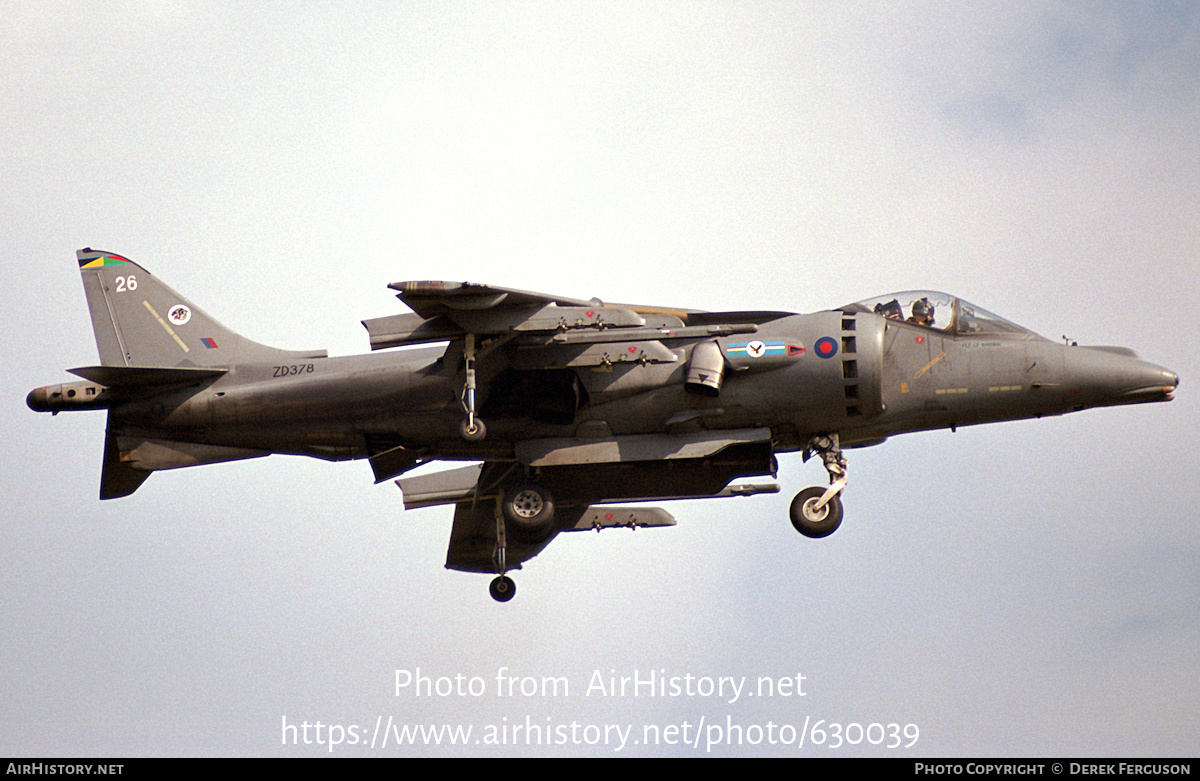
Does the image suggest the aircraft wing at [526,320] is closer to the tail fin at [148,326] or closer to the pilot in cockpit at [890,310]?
the pilot in cockpit at [890,310]

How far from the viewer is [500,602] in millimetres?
25875

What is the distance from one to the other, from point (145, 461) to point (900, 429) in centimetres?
1172

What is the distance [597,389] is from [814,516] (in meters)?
3.76

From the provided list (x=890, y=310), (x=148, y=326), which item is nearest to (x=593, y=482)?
(x=890, y=310)

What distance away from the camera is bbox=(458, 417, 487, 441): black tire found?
21938 mm

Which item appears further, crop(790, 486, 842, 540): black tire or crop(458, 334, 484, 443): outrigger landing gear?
crop(790, 486, 842, 540): black tire

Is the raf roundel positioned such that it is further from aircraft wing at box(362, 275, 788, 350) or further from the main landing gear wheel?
the main landing gear wheel

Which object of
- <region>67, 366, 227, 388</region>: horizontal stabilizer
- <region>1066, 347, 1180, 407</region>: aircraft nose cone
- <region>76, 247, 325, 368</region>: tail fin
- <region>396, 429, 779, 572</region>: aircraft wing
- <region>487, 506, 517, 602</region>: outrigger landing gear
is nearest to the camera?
<region>1066, 347, 1180, 407</region>: aircraft nose cone

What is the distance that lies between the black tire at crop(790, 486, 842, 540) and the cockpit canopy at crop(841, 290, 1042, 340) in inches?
112

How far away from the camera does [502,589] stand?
2578 cm

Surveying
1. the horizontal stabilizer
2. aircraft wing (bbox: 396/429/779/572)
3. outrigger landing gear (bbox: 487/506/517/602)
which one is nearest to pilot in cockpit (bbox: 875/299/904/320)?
aircraft wing (bbox: 396/429/779/572)
